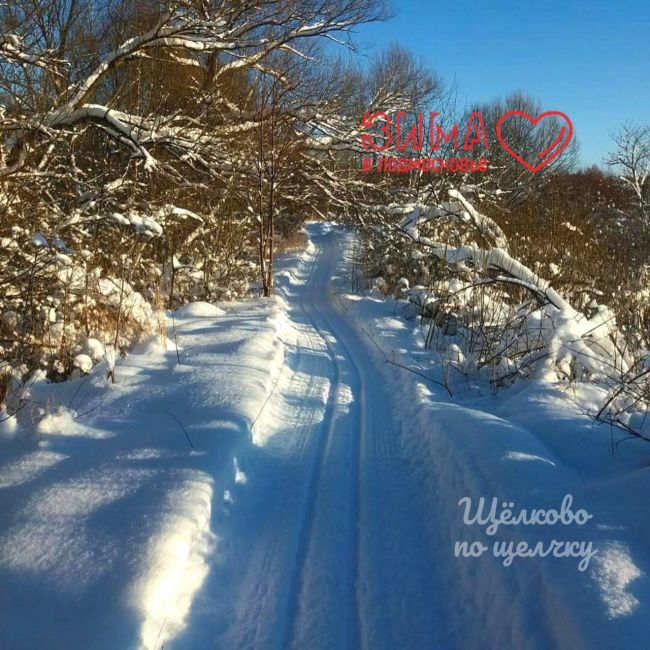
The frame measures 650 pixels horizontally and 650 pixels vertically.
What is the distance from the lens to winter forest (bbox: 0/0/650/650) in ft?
10.9

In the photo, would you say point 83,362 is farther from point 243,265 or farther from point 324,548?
point 243,265

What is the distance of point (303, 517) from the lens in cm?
319

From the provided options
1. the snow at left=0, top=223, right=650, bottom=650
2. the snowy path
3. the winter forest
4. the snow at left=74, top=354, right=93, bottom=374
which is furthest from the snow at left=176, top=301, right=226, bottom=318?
the snowy path

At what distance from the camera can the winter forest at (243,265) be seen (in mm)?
3309

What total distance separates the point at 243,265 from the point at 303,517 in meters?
9.70

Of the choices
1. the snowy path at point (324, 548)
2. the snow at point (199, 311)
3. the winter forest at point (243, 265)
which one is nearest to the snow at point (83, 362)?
the winter forest at point (243, 265)

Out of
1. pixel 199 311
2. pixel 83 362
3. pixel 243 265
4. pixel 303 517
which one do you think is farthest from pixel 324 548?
pixel 243 265

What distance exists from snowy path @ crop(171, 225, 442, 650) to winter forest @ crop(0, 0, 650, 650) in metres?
0.02

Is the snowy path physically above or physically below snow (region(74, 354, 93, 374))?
below

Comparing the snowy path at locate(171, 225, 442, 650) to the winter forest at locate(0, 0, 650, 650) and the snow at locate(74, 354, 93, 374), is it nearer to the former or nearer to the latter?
the winter forest at locate(0, 0, 650, 650)

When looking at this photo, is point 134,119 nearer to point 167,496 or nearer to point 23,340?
point 23,340

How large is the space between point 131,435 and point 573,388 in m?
4.15

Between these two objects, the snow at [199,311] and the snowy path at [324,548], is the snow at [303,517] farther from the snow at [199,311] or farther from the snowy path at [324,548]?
the snow at [199,311]

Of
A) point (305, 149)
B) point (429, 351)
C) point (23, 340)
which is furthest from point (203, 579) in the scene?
point (305, 149)
